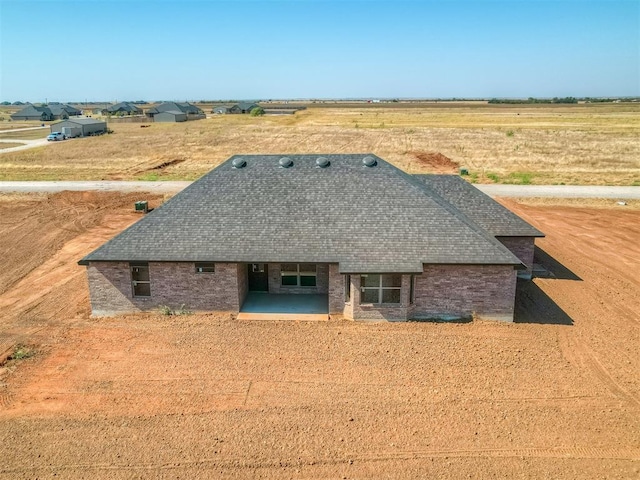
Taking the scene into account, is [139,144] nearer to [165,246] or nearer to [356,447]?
[165,246]

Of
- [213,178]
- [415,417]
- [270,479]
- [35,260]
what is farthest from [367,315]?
[35,260]

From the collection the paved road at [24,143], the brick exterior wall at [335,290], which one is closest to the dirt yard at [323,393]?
the brick exterior wall at [335,290]

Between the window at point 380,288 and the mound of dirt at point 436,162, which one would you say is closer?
Answer: the window at point 380,288

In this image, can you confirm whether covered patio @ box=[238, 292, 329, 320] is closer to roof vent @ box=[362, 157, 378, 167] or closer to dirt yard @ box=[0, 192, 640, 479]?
dirt yard @ box=[0, 192, 640, 479]

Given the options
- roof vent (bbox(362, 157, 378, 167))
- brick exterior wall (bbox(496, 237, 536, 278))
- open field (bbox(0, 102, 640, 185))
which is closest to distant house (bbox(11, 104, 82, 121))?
open field (bbox(0, 102, 640, 185))

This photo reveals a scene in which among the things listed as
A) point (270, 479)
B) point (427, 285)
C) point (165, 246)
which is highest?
point (165, 246)

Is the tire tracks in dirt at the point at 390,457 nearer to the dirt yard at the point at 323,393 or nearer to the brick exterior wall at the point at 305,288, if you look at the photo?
the dirt yard at the point at 323,393

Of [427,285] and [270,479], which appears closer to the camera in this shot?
[270,479]
